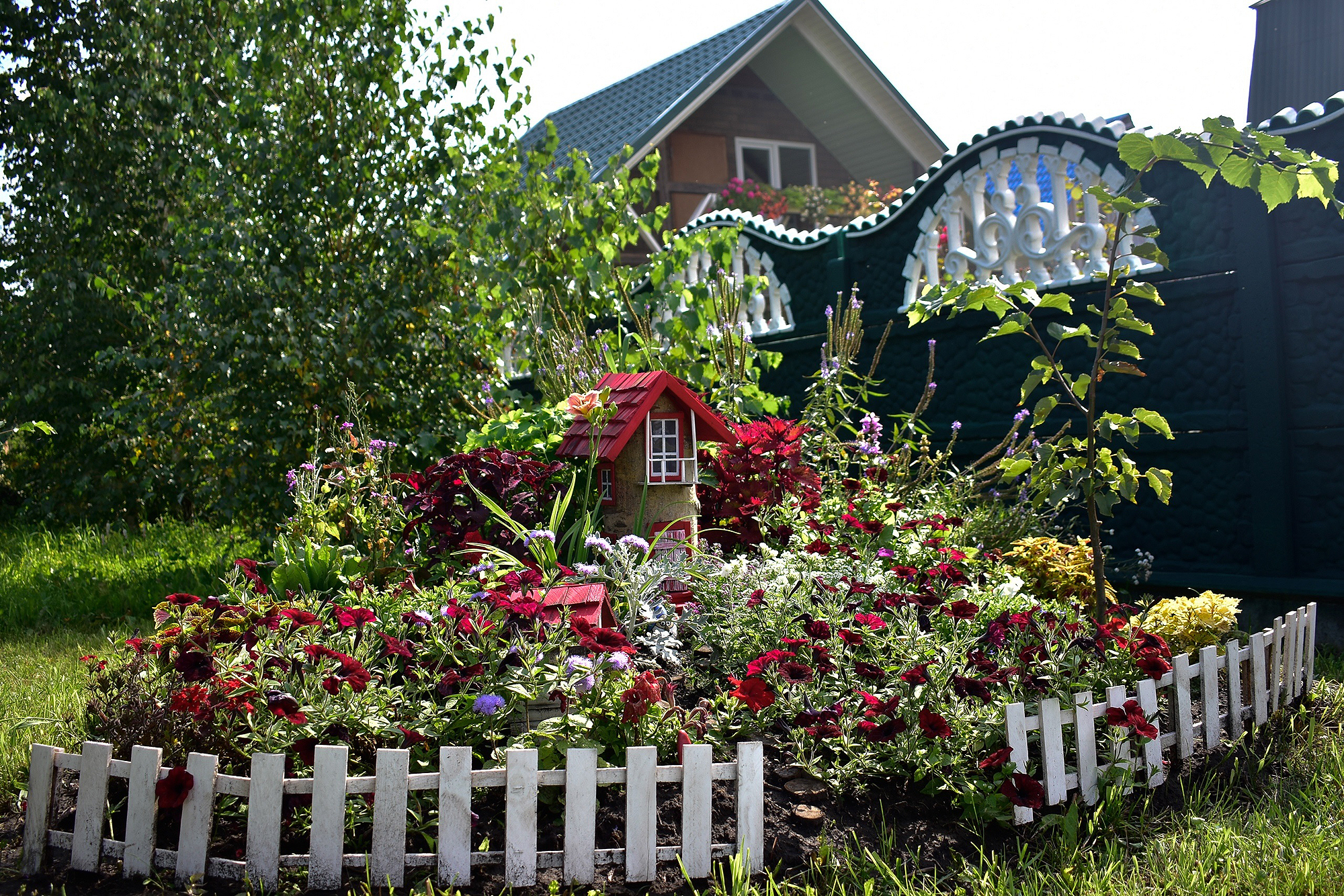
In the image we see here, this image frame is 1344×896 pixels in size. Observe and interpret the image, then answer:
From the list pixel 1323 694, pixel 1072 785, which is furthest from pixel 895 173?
pixel 1072 785

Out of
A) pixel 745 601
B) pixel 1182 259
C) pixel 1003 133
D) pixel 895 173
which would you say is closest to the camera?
pixel 745 601

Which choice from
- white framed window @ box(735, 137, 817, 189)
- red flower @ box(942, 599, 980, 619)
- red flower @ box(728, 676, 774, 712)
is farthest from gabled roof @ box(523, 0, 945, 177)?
red flower @ box(728, 676, 774, 712)

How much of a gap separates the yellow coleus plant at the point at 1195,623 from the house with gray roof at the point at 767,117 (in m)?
11.6

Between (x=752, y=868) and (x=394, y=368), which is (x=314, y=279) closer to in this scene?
(x=394, y=368)

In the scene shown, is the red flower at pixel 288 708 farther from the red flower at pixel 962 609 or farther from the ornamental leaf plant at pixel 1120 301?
the ornamental leaf plant at pixel 1120 301

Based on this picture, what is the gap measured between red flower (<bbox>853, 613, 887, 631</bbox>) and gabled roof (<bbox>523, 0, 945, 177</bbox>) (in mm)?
11245

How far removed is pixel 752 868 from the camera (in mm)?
2305

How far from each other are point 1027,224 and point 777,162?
1190cm

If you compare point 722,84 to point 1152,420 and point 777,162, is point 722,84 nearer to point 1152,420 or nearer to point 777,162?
point 777,162

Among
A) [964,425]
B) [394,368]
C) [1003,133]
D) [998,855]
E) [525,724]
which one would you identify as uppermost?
[1003,133]

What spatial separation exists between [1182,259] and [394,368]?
4.57 meters

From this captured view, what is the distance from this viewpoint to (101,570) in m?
6.78

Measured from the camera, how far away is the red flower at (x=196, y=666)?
262 cm

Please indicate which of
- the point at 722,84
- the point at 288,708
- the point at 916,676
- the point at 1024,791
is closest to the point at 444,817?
the point at 288,708
